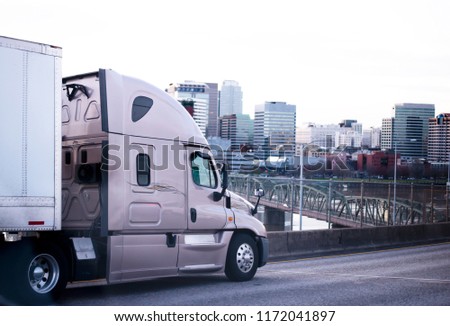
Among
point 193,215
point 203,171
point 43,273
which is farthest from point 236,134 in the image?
point 43,273

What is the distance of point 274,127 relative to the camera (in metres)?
66.2

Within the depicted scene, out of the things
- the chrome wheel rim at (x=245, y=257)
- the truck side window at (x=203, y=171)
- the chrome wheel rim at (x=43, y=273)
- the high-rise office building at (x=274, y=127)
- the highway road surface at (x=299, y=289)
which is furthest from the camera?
the high-rise office building at (x=274, y=127)

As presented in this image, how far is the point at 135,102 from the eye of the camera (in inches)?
451

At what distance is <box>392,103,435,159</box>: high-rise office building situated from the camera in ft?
83.0

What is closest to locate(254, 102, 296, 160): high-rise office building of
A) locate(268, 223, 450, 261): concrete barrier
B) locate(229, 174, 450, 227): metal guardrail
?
locate(229, 174, 450, 227): metal guardrail

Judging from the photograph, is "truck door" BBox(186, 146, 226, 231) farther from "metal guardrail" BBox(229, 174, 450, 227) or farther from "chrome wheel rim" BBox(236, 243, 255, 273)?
"metal guardrail" BBox(229, 174, 450, 227)

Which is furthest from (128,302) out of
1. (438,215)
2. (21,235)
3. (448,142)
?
(438,215)

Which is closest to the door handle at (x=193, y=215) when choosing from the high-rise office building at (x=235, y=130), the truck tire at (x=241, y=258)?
the truck tire at (x=241, y=258)

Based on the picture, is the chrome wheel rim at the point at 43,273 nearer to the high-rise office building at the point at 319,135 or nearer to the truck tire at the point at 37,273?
the truck tire at the point at 37,273

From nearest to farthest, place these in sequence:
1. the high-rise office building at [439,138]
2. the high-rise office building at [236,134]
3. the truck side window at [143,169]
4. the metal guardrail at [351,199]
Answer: the truck side window at [143,169], the high-rise office building at [439,138], the metal guardrail at [351,199], the high-rise office building at [236,134]

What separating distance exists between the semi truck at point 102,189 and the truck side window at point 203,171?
2 cm

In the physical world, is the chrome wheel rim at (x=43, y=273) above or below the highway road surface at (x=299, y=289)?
above

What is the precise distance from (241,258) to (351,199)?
41.8ft

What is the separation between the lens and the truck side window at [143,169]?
11539 mm
